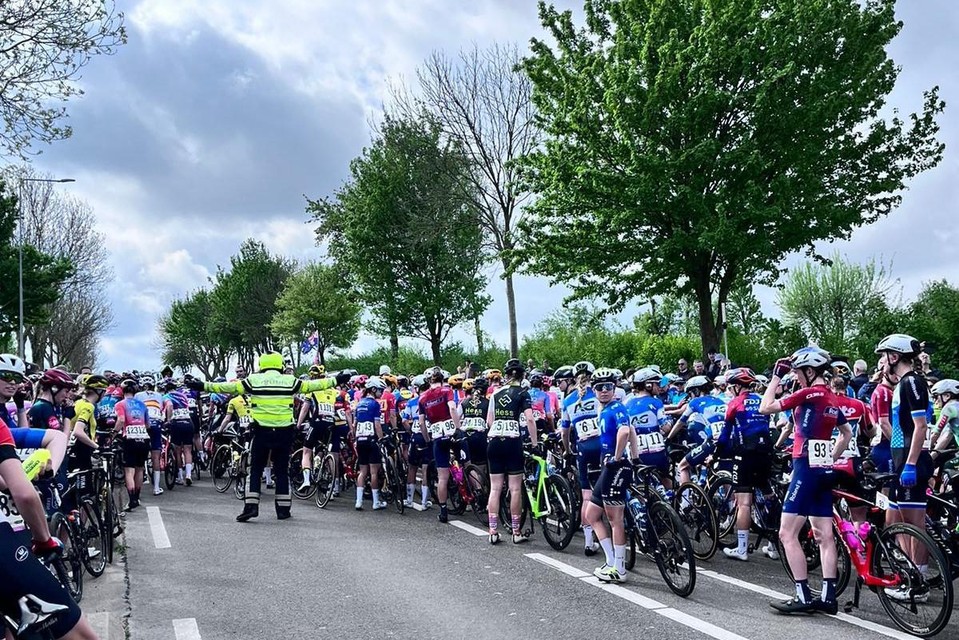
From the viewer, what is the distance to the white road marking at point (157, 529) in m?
10.6

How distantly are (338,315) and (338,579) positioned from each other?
5230cm

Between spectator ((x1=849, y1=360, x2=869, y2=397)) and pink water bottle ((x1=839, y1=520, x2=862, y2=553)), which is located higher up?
spectator ((x1=849, y1=360, x2=869, y2=397))

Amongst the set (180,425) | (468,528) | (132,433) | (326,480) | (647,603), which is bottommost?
(647,603)

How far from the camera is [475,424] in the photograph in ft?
38.4

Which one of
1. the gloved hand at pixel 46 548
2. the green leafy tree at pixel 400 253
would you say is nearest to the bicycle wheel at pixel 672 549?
the gloved hand at pixel 46 548

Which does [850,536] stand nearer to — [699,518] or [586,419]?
[699,518]

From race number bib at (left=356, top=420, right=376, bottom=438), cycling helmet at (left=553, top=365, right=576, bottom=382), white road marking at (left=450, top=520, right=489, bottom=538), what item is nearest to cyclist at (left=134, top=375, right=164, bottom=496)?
race number bib at (left=356, top=420, right=376, bottom=438)

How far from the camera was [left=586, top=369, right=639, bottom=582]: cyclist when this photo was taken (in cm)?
815

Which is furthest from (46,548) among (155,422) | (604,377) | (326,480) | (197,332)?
(197,332)

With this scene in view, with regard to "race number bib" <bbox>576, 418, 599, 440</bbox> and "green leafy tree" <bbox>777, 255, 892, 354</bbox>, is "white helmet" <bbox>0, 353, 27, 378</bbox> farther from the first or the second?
"green leafy tree" <bbox>777, 255, 892, 354</bbox>

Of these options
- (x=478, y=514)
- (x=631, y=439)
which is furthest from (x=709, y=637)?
(x=478, y=514)

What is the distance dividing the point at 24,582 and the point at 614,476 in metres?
5.38

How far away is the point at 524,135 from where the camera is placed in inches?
1463

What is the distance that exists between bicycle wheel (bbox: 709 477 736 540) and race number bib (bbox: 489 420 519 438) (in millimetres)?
2206
